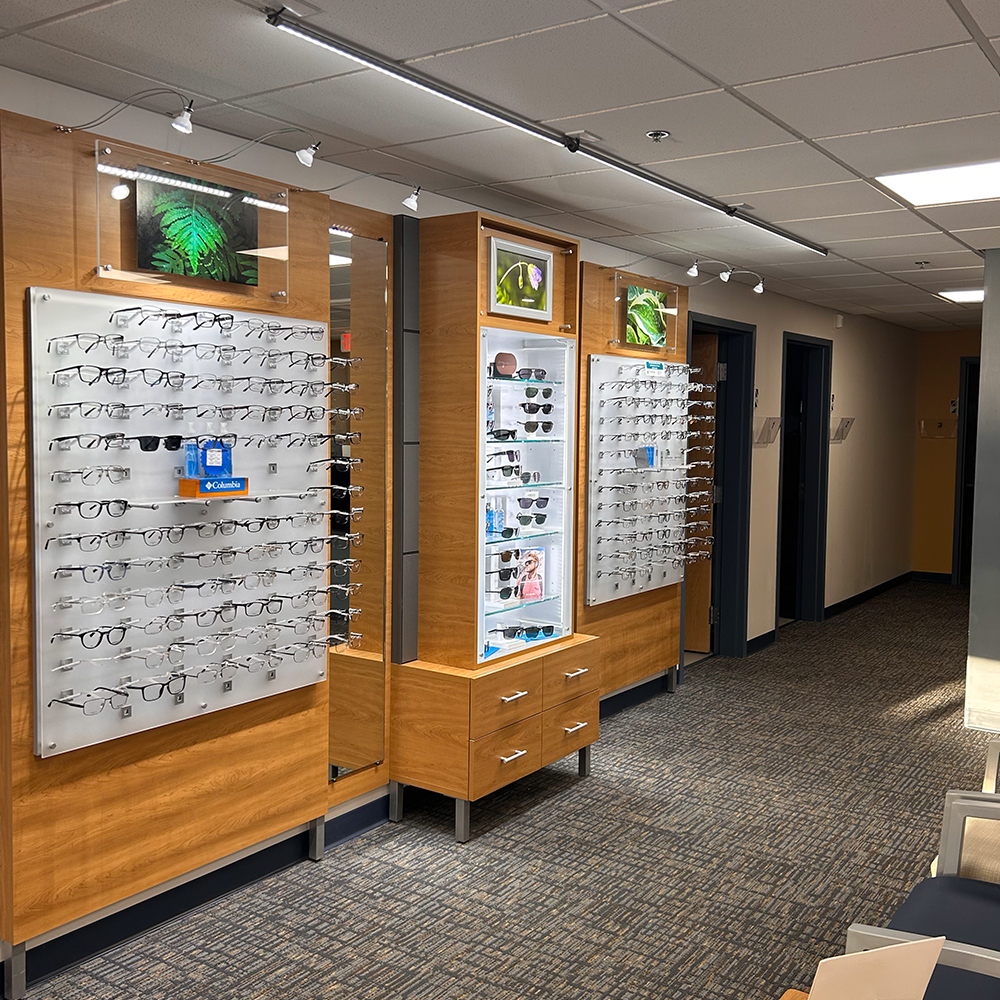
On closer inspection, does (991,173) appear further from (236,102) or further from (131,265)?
(131,265)

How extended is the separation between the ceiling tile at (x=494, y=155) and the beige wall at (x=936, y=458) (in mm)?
8346

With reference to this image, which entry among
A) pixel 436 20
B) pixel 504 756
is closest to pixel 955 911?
pixel 504 756

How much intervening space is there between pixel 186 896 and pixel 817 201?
3885 millimetres

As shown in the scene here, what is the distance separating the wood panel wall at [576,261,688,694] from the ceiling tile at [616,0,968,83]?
2.56m

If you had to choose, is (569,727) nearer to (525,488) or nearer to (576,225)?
(525,488)

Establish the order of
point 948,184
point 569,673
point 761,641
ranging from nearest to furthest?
point 948,184, point 569,673, point 761,641

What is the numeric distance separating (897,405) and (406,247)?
784 centimetres

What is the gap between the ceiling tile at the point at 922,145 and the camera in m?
3.36

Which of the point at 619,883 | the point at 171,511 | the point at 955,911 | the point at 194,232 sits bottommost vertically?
the point at 619,883

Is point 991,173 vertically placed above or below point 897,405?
above

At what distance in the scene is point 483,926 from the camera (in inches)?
134

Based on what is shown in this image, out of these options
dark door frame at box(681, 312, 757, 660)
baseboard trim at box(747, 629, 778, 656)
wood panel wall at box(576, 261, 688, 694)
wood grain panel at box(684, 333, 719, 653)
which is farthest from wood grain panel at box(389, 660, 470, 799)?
baseboard trim at box(747, 629, 778, 656)

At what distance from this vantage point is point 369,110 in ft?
10.6

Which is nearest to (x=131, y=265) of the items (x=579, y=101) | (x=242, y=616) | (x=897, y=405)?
(x=242, y=616)
